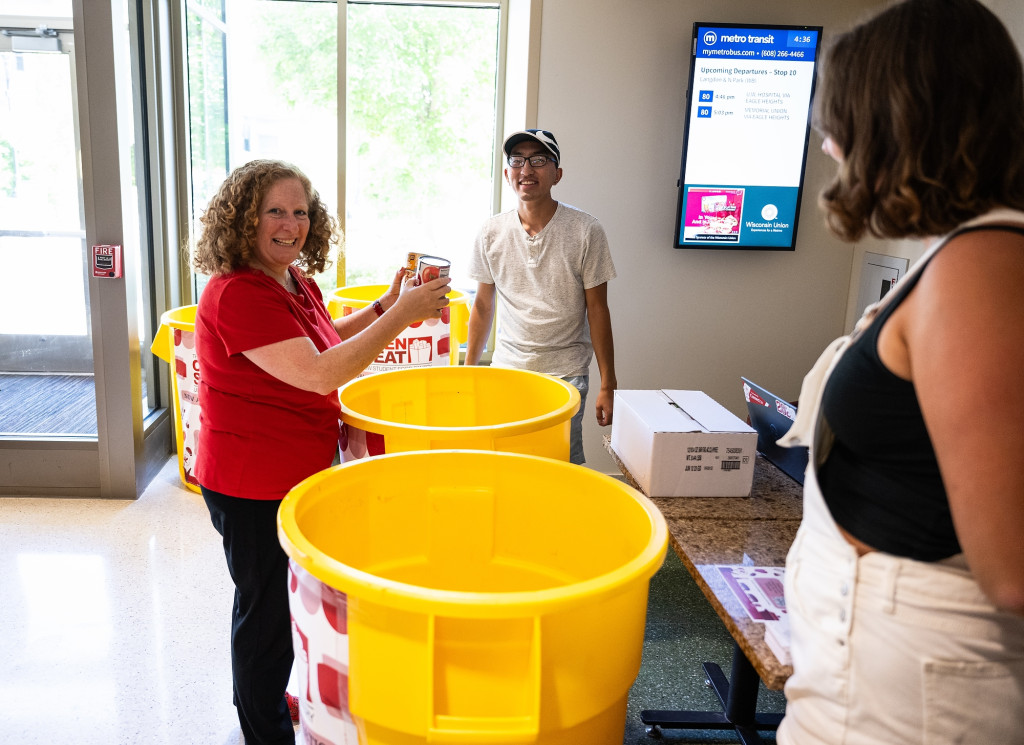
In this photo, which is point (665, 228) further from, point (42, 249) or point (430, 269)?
point (42, 249)

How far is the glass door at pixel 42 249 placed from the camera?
11.3ft

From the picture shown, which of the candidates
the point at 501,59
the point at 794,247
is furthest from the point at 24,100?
the point at 794,247

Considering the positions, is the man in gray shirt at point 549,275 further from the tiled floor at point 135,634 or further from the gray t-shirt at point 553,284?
the tiled floor at point 135,634

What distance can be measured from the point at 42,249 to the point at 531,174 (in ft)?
8.04

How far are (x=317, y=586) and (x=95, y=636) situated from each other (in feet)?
6.12

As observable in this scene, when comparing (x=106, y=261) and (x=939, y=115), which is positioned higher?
(x=939, y=115)

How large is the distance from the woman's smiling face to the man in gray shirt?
3.34 feet

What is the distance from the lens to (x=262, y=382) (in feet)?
5.33

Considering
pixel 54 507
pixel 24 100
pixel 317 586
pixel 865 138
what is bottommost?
pixel 54 507

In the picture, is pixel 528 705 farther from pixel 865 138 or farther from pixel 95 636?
pixel 95 636

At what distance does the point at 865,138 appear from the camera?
32.8 inches

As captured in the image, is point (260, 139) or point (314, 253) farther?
point (260, 139)

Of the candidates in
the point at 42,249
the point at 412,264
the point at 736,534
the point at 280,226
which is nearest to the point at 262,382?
the point at 280,226

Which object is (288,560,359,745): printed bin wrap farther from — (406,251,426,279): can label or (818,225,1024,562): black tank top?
(406,251,426,279): can label
